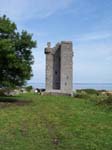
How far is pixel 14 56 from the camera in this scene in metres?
33.1

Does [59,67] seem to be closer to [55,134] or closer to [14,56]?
[14,56]

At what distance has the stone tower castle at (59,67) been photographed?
206ft

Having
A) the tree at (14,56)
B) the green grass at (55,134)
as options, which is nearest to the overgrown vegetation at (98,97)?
the tree at (14,56)

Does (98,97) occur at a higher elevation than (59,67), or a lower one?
lower

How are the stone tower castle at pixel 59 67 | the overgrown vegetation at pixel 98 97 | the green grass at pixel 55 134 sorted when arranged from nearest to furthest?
the green grass at pixel 55 134 < the overgrown vegetation at pixel 98 97 < the stone tower castle at pixel 59 67

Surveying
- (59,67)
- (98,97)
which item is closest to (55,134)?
(98,97)

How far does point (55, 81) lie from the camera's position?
6569cm

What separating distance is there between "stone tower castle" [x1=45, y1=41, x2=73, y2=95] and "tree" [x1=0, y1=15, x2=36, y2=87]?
2677 cm

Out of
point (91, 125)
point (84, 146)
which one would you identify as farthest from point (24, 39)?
point (84, 146)

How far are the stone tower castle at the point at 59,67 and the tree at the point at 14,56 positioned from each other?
87.8 feet

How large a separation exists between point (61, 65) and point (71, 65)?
175cm

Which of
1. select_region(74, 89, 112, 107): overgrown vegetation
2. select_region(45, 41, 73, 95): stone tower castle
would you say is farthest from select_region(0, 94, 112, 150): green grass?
select_region(45, 41, 73, 95): stone tower castle

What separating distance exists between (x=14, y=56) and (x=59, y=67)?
32.8 metres

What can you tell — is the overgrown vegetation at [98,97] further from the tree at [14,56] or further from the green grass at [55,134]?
the green grass at [55,134]
